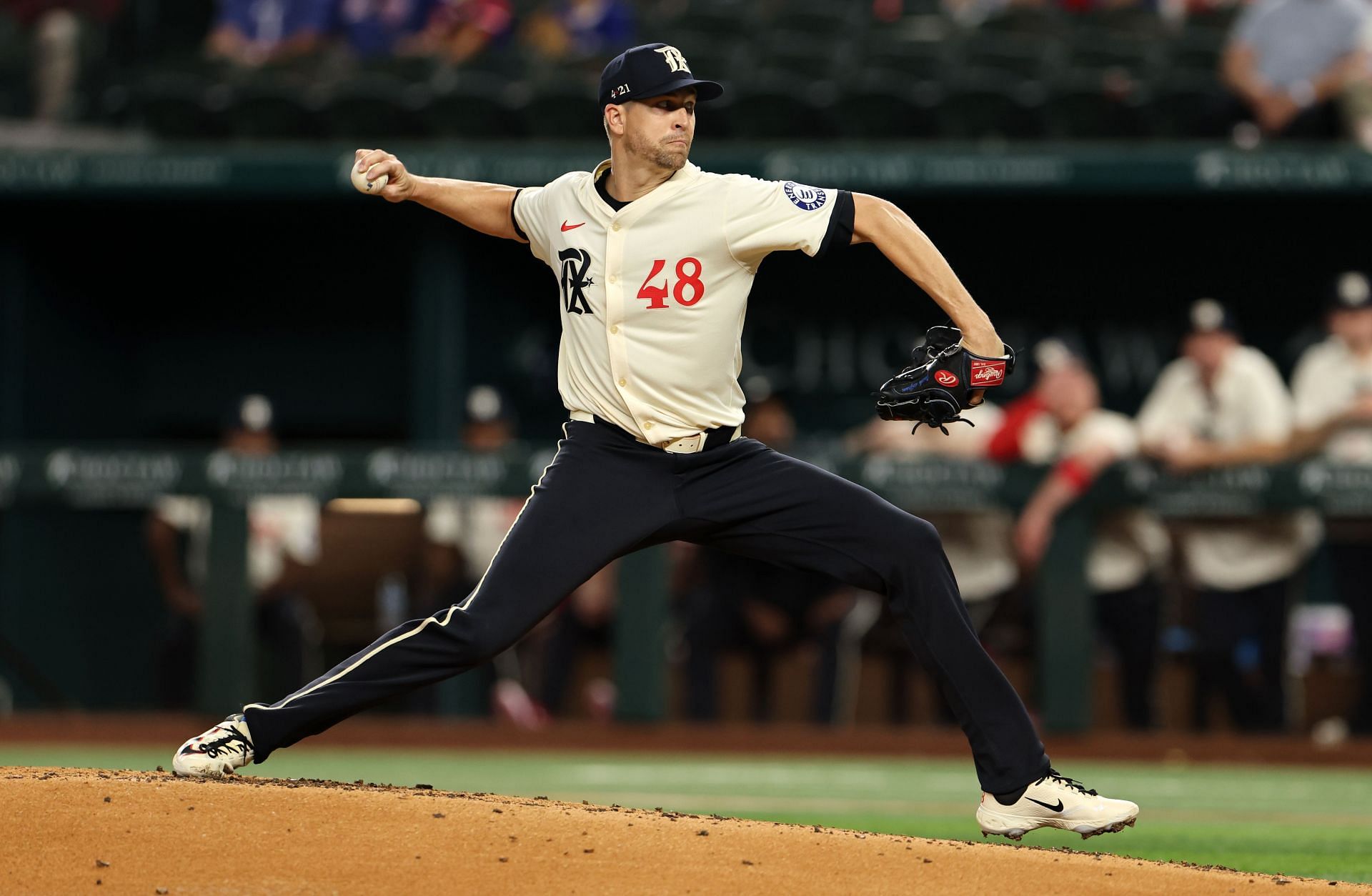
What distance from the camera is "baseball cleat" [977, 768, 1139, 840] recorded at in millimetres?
4180

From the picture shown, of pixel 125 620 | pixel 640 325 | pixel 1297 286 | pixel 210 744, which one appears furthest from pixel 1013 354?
pixel 1297 286

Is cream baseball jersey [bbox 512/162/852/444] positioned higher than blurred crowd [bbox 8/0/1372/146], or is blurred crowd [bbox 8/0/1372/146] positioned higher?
blurred crowd [bbox 8/0/1372/146]

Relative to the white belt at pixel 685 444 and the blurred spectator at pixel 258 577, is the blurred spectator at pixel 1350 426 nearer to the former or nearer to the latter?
the blurred spectator at pixel 258 577

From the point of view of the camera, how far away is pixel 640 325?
4.19 meters

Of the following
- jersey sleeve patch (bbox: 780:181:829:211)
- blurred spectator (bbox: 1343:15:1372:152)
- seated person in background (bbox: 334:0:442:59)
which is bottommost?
jersey sleeve patch (bbox: 780:181:829:211)

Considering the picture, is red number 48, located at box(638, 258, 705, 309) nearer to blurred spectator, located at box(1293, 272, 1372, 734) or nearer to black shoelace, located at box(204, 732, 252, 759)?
black shoelace, located at box(204, 732, 252, 759)

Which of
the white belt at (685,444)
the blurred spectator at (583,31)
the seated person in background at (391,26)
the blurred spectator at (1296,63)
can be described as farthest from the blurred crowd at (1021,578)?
the seated person in background at (391,26)

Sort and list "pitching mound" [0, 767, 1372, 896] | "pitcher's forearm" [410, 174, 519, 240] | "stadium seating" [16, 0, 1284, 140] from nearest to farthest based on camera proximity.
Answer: "pitching mound" [0, 767, 1372, 896] < "pitcher's forearm" [410, 174, 519, 240] < "stadium seating" [16, 0, 1284, 140]

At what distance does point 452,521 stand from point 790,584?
5.30 feet

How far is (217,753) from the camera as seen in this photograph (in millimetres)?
4180

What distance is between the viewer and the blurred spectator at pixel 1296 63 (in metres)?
10.1

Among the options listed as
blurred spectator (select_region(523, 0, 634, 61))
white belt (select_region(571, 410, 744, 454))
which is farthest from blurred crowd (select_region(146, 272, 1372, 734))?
white belt (select_region(571, 410, 744, 454))

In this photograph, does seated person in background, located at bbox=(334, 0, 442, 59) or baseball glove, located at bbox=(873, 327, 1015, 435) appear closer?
baseball glove, located at bbox=(873, 327, 1015, 435)

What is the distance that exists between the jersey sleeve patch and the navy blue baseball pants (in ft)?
1.83
